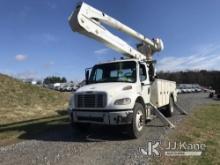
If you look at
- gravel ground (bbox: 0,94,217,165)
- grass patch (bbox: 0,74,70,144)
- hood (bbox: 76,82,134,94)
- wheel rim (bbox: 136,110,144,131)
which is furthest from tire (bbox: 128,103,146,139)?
grass patch (bbox: 0,74,70,144)

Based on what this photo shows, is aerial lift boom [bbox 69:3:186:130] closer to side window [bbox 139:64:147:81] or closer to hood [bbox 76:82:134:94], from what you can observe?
side window [bbox 139:64:147:81]

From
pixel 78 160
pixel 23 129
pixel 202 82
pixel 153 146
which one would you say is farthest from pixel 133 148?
pixel 202 82

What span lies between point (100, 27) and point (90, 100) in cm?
331

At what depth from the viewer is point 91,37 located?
11.8m

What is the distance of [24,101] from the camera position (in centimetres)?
2397

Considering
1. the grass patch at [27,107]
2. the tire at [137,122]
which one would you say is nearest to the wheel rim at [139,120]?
the tire at [137,122]

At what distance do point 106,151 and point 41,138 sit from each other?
3046 millimetres

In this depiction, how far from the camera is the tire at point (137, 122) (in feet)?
31.9

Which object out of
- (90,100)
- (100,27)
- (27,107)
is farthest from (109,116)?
(27,107)

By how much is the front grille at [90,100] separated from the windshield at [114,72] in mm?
1429

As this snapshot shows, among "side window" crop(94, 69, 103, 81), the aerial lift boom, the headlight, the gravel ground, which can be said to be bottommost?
the gravel ground

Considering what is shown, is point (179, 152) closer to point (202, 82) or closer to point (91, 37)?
point (91, 37)

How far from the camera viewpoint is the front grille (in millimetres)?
9695

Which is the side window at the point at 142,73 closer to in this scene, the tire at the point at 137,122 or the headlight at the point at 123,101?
the tire at the point at 137,122
